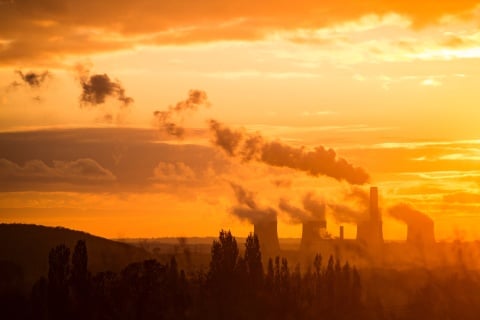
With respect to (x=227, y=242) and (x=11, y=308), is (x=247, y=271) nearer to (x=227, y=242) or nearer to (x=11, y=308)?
(x=227, y=242)

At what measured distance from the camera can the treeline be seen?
153 m

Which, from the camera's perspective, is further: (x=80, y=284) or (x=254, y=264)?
(x=254, y=264)

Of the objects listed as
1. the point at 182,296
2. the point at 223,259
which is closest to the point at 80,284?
the point at 182,296

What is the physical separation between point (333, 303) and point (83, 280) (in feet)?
186

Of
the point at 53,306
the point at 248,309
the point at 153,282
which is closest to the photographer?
the point at 53,306

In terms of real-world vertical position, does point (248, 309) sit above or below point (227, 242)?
below

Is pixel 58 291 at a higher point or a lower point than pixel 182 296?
higher

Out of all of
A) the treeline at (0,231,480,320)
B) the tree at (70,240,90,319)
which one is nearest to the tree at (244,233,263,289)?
the treeline at (0,231,480,320)

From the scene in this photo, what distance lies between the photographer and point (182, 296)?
169 metres

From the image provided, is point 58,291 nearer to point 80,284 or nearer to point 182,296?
point 80,284

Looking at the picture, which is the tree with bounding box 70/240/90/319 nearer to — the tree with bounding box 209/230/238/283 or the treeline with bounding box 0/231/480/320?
the treeline with bounding box 0/231/480/320

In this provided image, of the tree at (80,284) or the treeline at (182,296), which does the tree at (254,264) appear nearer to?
the treeline at (182,296)

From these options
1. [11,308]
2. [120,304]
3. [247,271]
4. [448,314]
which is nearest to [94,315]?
[120,304]

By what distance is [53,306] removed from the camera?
495 ft
